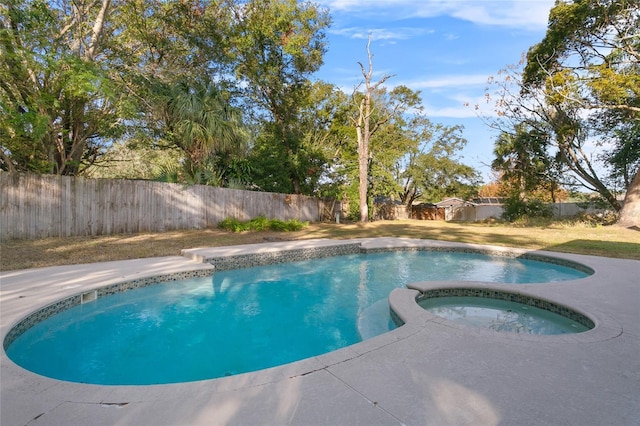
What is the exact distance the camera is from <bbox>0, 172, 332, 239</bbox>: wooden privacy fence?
7.12 meters

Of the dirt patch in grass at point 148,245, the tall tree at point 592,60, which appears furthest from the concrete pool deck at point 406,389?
the tall tree at point 592,60

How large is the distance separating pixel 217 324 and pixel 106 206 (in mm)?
6491

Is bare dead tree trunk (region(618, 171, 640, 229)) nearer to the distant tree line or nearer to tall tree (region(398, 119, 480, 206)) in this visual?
the distant tree line

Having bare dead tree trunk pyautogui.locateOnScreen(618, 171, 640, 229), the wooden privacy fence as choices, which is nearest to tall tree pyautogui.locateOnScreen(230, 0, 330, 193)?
the wooden privacy fence

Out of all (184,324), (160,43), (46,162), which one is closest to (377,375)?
(184,324)

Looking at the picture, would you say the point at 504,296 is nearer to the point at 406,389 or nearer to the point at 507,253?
the point at 406,389

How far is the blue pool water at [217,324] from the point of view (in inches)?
117

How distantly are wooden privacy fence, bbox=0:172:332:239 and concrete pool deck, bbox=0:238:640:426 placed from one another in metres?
5.80

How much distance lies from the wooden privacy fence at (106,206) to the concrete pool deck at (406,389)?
5804 millimetres

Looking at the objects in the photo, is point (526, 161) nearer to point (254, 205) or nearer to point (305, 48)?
point (305, 48)

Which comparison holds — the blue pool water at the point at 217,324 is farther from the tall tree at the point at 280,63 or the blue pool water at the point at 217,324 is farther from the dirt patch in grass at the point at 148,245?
the tall tree at the point at 280,63

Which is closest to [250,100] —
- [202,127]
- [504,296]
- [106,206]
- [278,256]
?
[202,127]

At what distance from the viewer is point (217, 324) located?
412 cm

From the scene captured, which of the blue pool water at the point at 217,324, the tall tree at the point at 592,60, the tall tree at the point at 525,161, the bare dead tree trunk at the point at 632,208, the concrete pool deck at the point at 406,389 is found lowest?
the blue pool water at the point at 217,324
